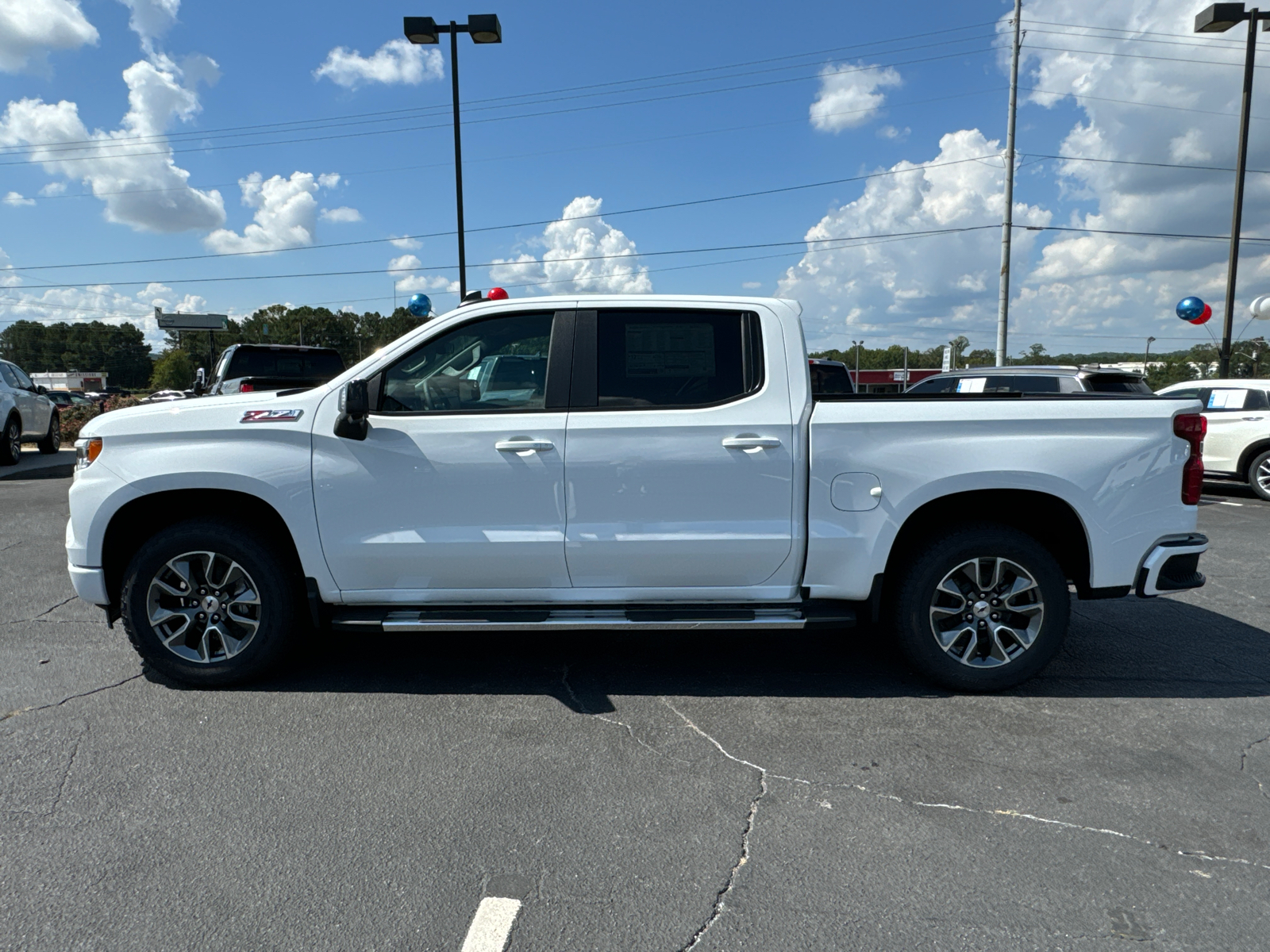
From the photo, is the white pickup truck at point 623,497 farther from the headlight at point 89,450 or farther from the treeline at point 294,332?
the treeline at point 294,332

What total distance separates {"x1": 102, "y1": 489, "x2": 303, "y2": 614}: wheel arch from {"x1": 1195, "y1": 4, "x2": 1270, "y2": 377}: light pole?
18448mm

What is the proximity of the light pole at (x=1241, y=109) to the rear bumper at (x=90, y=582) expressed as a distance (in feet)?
62.9

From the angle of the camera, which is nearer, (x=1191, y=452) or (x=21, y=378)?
(x=1191, y=452)

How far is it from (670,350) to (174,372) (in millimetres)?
141269

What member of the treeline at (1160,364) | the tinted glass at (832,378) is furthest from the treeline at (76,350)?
the tinted glass at (832,378)

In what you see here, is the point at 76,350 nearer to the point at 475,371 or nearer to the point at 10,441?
the point at 10,441

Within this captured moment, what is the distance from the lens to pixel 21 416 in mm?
15242

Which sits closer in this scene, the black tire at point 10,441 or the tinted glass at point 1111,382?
the tinted glass at point 1111,382

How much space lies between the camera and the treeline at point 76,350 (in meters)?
139

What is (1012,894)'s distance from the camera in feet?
8.46

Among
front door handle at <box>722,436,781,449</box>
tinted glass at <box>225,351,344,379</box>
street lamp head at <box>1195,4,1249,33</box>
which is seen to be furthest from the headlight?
street lamp head at <box>1195,4,1249,33</box>

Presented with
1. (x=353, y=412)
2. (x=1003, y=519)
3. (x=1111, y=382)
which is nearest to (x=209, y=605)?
(x=353, y=412)

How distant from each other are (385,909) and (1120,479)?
3.65 m

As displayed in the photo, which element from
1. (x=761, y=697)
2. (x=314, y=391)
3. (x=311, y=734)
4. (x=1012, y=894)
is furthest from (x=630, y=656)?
(x=1012, y=894)
